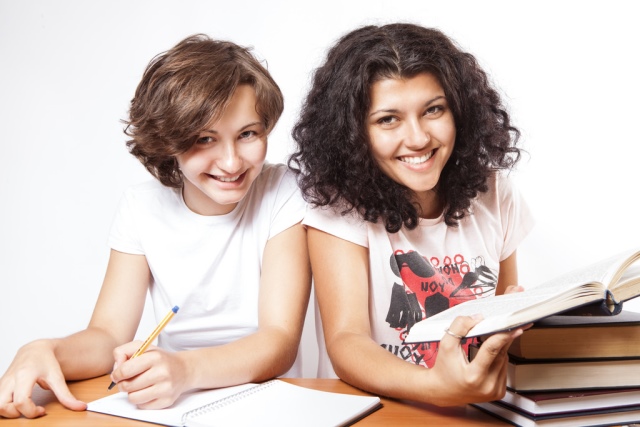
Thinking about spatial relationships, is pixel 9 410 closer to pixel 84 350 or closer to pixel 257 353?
pixel 84 350

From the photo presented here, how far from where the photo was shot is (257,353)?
4.27 feet

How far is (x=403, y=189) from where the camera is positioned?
1.57 m

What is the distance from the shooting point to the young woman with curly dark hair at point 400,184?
1455 millimetres

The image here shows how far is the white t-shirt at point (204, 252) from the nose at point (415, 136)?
323mm

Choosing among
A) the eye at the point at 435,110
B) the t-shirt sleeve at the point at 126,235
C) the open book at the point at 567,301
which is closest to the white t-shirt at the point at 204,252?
the t-shirt sleeve at the point at 126,235

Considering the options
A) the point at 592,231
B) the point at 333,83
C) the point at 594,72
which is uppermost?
the point at 594,72

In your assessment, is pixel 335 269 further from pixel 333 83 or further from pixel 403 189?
pixel 333 83

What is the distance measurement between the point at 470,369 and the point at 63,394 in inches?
26.0

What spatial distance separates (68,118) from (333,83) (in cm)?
142

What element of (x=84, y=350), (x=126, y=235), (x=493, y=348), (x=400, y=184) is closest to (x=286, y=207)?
(x=400, y=184)

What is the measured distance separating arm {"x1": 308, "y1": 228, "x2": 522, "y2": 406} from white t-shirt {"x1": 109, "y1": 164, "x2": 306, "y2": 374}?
19 cm

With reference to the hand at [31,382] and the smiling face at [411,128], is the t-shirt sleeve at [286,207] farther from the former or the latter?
the hand at [31,382]

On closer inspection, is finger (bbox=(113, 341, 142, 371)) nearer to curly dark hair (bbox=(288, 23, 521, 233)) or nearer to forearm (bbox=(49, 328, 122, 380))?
forearm (bbox=(49, 328, 122, 380))

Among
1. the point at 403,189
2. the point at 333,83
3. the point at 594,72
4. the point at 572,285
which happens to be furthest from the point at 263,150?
the point at 594,72
